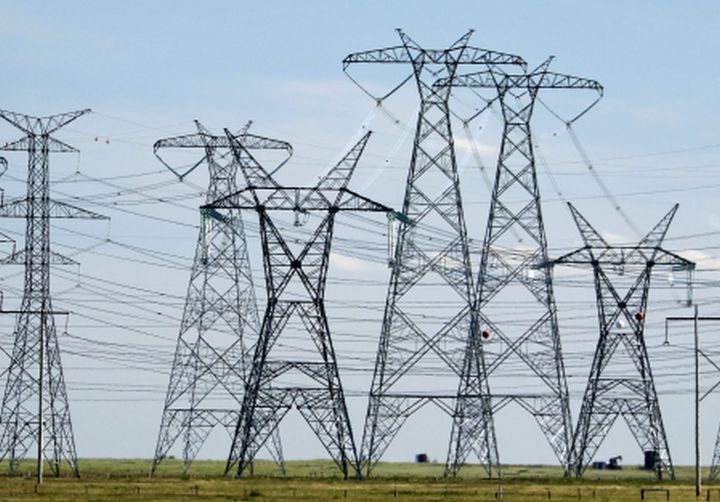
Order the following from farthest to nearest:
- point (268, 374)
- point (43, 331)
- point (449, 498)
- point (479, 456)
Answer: point (479, 456), point (268, 374), point (43, 331), point (449, 498)

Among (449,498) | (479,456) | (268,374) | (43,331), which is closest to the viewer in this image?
(449,498)

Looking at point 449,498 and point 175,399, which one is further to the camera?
point 175,399

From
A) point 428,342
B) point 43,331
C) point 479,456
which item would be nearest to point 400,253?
point 428,342

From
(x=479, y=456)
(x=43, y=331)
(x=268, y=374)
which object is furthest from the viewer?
(x=479, y=456)

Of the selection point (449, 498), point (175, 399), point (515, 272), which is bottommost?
point (449, 498)

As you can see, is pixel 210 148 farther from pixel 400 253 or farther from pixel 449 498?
pixel 449 498

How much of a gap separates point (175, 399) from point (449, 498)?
121 feet

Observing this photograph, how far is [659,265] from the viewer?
145 meters

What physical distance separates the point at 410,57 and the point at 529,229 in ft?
55.9

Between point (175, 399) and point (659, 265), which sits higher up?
point (659, 265)

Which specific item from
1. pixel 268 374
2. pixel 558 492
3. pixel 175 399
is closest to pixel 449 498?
pixel 558 492

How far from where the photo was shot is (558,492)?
11875 cm

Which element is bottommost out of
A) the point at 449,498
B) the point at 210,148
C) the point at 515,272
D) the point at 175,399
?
the point at 449,498

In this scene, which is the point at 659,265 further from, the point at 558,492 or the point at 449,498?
the point at 449,498
